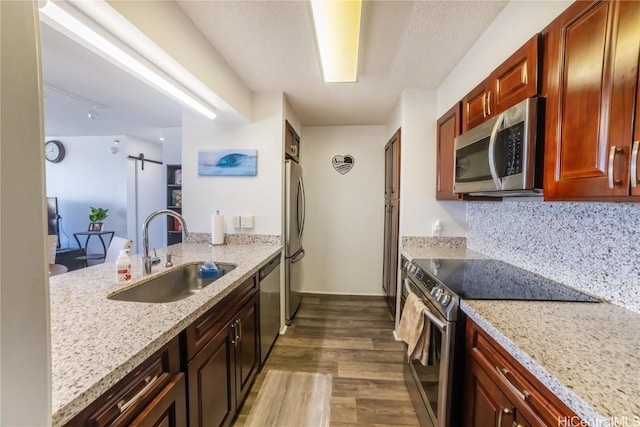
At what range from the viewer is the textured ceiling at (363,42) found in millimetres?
1507

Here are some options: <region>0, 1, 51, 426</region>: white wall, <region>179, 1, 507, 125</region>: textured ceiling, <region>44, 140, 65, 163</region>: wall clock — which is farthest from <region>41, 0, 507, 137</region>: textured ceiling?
<region>44, 140, 65, 163</region>: wall clock

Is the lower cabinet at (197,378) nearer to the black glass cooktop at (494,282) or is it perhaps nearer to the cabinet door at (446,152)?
the black glass cooktop at (494,282)

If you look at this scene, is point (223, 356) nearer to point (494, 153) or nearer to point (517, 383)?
point (517, 383)

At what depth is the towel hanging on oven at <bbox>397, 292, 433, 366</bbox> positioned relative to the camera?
4.78 feet

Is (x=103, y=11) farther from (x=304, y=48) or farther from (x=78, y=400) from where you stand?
(x=78, y=400)

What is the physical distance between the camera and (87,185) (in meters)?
4.97

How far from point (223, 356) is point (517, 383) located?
1.28 m

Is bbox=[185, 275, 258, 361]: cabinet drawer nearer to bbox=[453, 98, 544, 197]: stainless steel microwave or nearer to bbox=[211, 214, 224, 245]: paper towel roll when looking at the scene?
bbox=[211, 214, 224, 245]: paper towel roll

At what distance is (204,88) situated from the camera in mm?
1915

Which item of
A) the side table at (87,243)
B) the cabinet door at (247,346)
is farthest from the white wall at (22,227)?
the side table at (87,243)

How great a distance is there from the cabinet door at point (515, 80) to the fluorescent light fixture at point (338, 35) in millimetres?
827

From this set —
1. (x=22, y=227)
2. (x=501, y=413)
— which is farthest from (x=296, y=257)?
(x=22, y=227)

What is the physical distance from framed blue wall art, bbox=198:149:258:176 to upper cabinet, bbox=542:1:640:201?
7.26ft

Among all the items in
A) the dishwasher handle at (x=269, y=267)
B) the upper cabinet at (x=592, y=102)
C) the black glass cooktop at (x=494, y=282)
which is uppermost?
the upper cabinet at (x=592, y=102)
